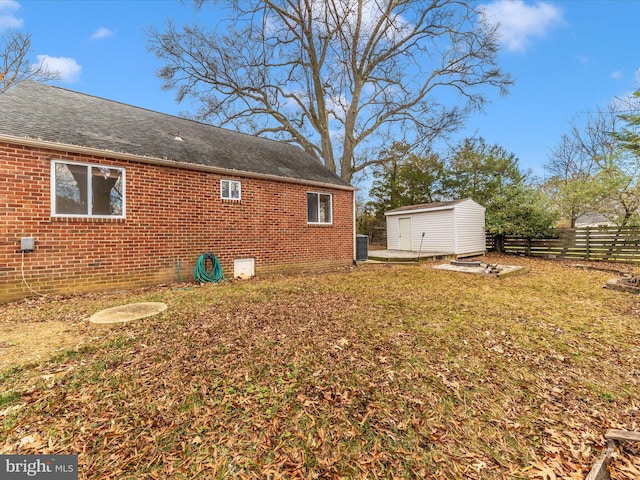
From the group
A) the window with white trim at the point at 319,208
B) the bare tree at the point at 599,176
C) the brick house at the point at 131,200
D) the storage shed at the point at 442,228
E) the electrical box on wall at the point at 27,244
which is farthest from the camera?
the storage shed at the point at 442,228

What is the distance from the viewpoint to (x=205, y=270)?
295 inches

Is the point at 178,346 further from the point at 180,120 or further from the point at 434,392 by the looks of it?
the point at 180,120

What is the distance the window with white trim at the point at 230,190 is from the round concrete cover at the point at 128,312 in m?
3.75

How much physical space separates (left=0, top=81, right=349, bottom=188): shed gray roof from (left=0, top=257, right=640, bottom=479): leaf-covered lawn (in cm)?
378

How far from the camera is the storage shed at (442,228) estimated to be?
44.4 feet

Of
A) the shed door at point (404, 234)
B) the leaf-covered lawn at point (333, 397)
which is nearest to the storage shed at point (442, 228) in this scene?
the shed door at point (404, 234)

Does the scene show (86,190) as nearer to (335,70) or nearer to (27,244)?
(27,244)

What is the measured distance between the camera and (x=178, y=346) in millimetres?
3301

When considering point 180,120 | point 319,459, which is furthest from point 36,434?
point 180,120

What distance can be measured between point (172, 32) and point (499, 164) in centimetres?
2130

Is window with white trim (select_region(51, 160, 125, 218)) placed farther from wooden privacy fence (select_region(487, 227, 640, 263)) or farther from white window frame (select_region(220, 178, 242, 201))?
wooden privacy fence (select_region(487, 227, 640, 263))

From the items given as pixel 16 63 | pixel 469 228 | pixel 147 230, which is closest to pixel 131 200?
pixel 147 230

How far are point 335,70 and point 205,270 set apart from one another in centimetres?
1532

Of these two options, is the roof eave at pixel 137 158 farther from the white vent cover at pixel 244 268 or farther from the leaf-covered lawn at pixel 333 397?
the leaf-covered lawn at pixel 333 397
